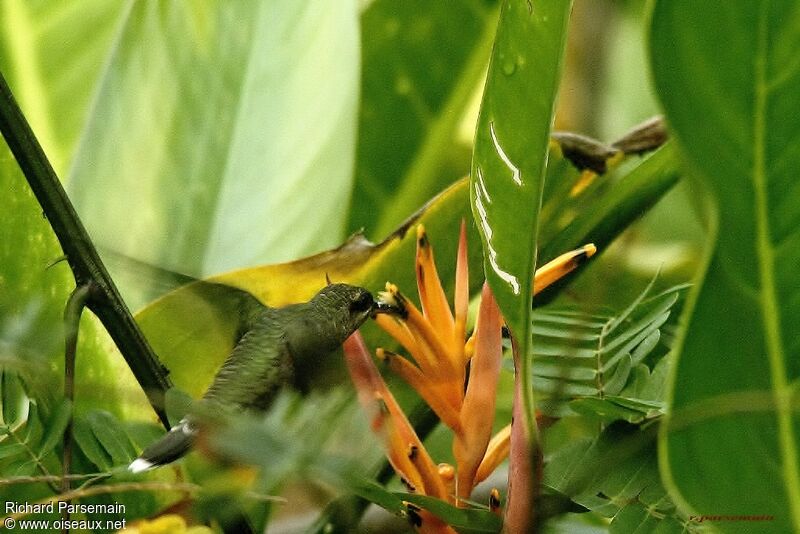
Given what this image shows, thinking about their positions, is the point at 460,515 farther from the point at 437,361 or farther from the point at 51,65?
the point at 51,65

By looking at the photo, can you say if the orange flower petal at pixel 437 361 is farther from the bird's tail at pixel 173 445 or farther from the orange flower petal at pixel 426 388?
the bird's tail at pixel 173 445

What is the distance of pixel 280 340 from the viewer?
1.43 feet

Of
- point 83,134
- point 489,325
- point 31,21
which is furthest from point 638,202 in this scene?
point 31,21

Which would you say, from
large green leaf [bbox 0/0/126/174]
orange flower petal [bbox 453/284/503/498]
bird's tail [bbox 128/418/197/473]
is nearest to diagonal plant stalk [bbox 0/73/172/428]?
bird's tail [bbox 128/418/197/473]

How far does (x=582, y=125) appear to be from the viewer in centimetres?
77

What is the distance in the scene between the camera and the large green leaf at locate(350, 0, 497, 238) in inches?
33.7

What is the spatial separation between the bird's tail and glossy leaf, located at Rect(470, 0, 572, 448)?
113mm

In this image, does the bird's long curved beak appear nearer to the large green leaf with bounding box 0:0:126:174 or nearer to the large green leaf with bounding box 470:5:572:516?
the large green leaf with bounding box 470:5:572:516

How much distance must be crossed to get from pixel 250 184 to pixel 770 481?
1.54 ft

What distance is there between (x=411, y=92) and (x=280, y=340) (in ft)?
1.57

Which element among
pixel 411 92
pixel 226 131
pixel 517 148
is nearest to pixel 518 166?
pixel 517 148

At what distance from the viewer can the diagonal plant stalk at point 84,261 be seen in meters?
0.35

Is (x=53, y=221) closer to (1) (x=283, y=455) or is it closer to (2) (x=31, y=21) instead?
(1) (x=283, y=455)

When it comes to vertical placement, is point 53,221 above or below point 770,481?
above
